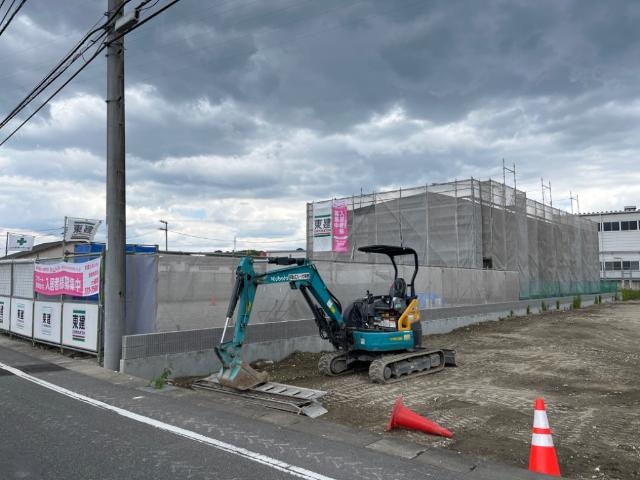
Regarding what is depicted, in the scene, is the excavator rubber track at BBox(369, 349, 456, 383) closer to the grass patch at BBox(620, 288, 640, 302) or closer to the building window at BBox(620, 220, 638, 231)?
the grass patch at BBox(620, 288, 640, 302)

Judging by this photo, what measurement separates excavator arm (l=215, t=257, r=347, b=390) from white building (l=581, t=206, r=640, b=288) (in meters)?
62.5

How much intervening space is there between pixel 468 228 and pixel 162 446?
23970mm

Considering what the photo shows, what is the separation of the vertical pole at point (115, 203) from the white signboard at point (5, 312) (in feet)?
23.1

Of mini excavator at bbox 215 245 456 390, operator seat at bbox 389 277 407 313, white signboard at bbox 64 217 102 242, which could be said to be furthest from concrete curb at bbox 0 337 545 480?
white signboard at bbox 64 217 102 242

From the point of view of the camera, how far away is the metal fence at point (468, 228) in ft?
89.7

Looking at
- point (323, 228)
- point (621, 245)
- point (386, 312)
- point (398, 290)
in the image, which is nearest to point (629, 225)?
point (621, 245)

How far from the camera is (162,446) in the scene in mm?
5516

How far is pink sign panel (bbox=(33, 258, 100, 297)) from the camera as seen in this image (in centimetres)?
1109

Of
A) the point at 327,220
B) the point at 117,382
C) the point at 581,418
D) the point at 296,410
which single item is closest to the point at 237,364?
the point at 296,410

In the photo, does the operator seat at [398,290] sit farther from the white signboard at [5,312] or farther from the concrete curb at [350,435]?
the white signboard at [5,312]

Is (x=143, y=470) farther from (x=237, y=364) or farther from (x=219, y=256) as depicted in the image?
(x=219, y=256)

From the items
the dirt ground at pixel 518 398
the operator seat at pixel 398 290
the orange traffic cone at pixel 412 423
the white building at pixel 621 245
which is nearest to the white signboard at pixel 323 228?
the dirt ground at pixel 518 398

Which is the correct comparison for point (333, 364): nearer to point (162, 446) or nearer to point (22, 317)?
point (162, 446)

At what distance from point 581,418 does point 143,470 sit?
613cm
